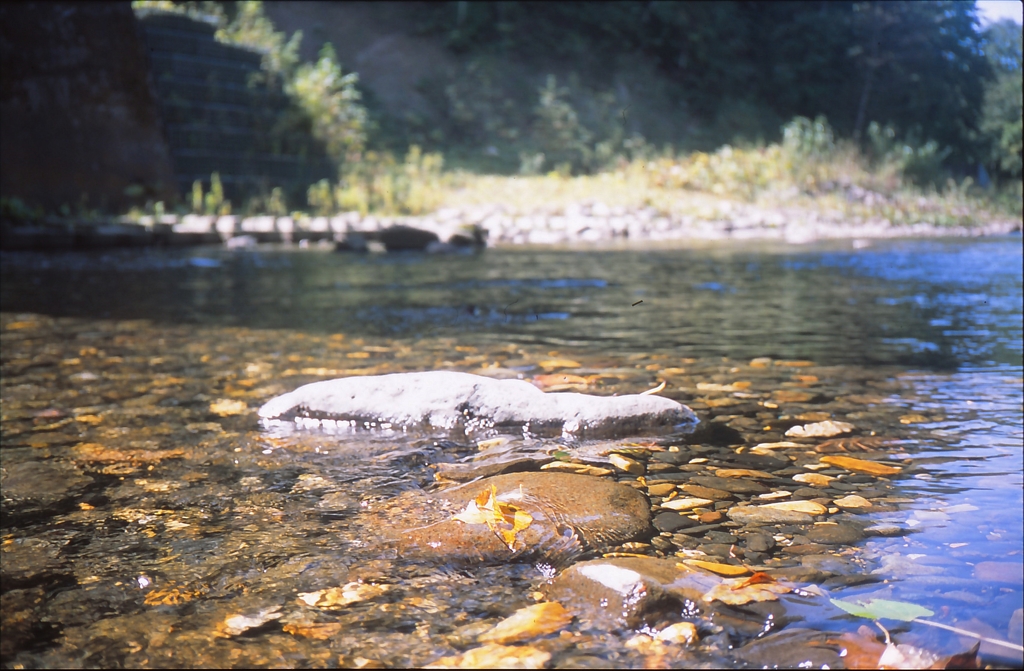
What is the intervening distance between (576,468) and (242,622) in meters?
0.87

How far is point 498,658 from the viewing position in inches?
40.8

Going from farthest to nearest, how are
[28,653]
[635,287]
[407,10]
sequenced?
[407,10]
[635,287]
[28,653]

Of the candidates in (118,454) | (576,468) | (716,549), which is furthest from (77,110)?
(716,549)

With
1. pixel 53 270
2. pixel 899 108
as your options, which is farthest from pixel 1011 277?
pixel 899 108

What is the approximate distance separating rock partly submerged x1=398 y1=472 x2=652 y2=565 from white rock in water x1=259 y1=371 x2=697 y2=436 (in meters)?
0.39

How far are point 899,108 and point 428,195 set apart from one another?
11980mm

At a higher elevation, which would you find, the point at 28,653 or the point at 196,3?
the point at 196,3

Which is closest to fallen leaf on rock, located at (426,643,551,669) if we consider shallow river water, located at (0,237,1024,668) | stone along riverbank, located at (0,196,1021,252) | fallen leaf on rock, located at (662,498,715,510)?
shallow river water, located at (0,237,1024,668)

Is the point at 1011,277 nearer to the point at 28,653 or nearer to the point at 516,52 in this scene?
the point at 28,653

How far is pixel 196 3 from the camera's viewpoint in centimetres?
1438

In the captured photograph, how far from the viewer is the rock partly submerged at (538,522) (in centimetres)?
136

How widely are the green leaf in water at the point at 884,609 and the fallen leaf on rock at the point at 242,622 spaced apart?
32.1 inches

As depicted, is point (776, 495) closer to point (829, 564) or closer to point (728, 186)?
point (829, 564)

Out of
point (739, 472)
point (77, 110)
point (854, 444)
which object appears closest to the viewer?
point (739, 472)
